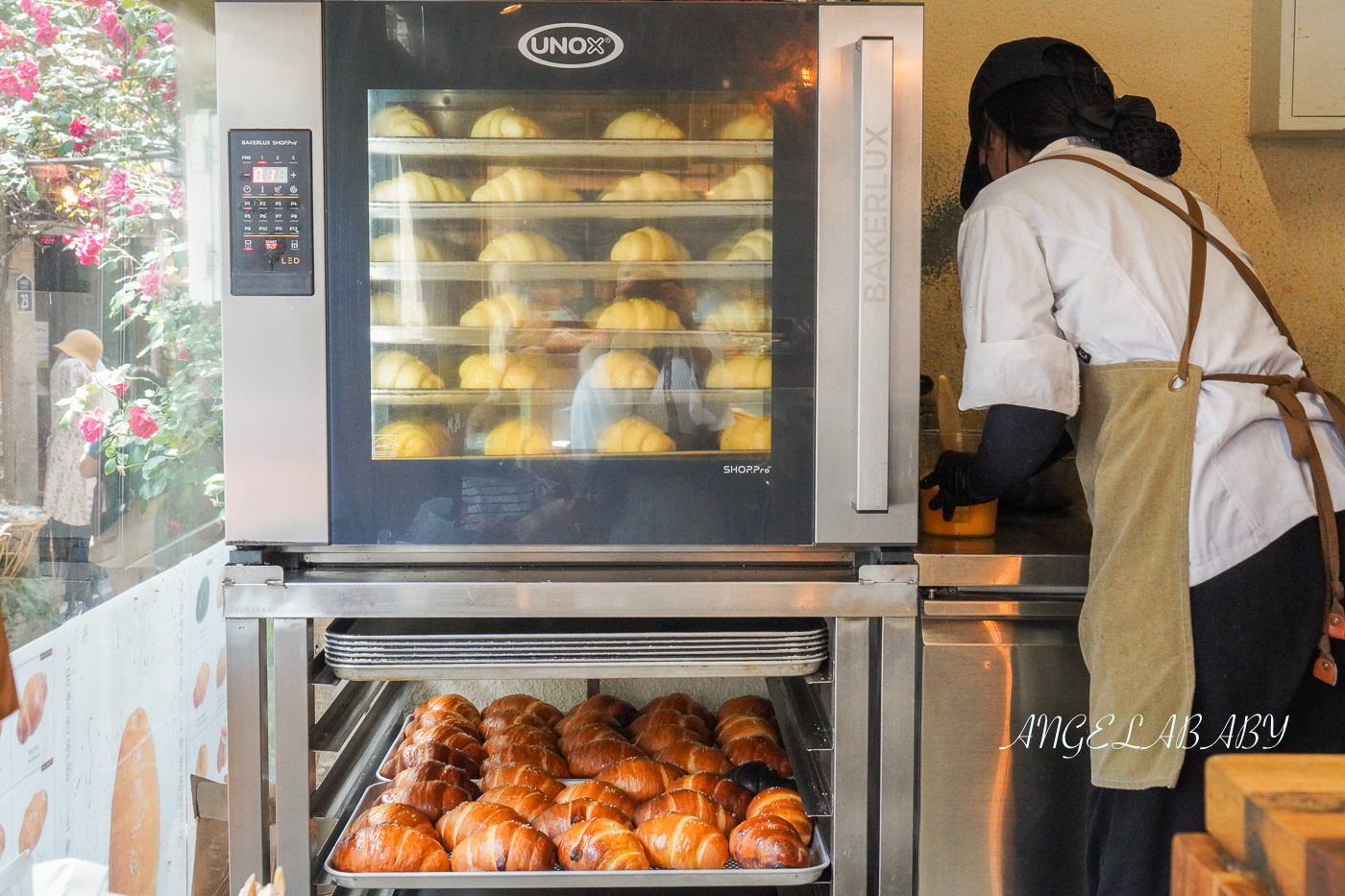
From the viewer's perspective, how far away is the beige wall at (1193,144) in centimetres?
230

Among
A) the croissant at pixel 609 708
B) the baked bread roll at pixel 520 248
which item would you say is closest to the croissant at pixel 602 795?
the croissant at pixel 609 708

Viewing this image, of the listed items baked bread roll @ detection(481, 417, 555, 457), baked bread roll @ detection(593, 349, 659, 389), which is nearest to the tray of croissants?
baked bread roll @ detection(481, 417, 555, 457)

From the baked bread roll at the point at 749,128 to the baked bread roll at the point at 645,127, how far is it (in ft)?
0.24

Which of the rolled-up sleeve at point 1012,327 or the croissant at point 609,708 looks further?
the croissant at point 609,708

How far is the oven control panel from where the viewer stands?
1.48 meters

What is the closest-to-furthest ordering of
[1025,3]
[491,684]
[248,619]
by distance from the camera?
1. [248,619]
2. [1025,3]
3. [491,684]

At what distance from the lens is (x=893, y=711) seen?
1579 mm

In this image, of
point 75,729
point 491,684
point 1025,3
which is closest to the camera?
point 75,729

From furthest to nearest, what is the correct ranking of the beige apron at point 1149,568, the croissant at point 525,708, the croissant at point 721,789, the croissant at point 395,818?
the croissant at point 525,708 → the croissant at point 721,789 → the croissant at point 395,818 → the beige apron at point 1149,568

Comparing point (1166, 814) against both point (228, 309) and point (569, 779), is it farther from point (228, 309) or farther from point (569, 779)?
point (228, 309)

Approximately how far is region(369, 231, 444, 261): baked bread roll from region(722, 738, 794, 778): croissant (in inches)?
45.0

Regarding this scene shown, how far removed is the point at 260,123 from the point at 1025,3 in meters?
1.81

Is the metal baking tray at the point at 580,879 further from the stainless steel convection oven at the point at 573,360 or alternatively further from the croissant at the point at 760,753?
the croissant at the point at 760,753

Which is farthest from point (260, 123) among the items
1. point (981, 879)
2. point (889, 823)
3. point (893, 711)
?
point (981, 879)
